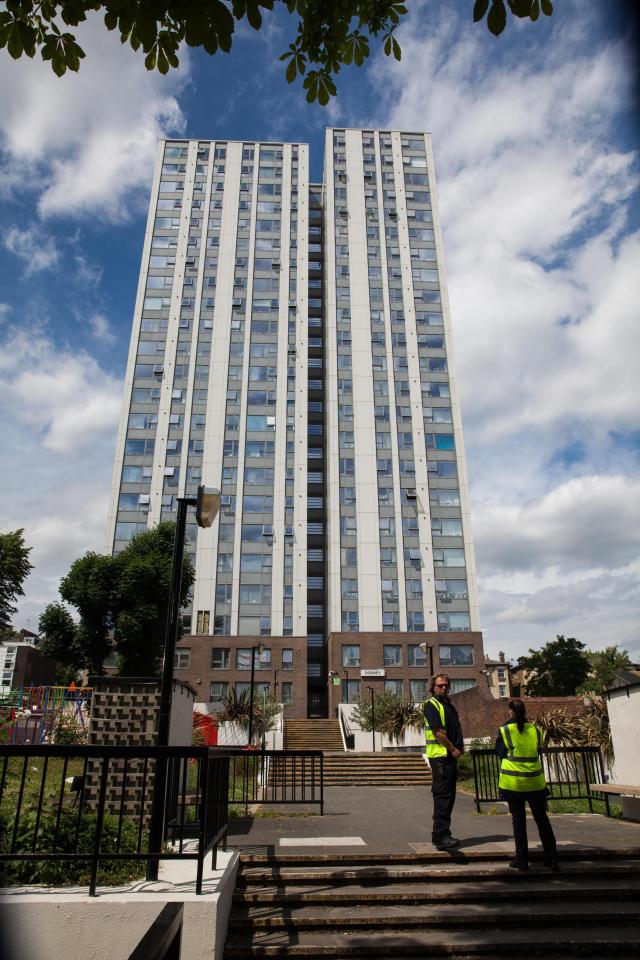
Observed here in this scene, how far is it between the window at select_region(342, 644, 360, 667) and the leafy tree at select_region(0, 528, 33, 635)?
22.8 meters

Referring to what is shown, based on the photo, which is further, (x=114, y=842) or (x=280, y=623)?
(x=280, y=623)

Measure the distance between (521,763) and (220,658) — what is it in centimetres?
4204

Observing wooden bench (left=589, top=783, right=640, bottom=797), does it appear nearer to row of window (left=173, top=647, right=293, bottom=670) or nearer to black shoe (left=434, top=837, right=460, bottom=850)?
black shoe (left=434, top=837, right=460, bottom=850)

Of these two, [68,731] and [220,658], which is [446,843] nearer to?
[68,731]

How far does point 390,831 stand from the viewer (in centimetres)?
894

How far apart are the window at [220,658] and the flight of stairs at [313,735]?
27.6 feet

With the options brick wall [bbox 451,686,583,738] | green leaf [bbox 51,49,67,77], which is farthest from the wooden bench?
brick wall [bbox 451,686,583,738]

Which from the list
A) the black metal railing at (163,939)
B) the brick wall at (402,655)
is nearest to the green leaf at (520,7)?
the black metal railing at (163,939)

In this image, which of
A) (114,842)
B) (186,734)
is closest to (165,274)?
(186,734)

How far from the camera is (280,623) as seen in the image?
158ft

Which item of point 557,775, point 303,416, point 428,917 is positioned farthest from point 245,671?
point 428,917

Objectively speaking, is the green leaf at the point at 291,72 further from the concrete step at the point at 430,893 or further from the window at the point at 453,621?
the window at the point at 453,621

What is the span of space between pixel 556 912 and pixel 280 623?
143ft

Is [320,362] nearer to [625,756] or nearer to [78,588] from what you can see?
[78,588]
